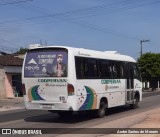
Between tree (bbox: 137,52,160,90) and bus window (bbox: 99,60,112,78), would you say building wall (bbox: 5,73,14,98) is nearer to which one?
tree (bbox: 137,52,160,90)

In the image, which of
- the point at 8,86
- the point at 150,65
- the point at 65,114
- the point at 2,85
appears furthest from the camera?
the point at 150,65

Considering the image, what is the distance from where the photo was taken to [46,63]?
1627 centimetres

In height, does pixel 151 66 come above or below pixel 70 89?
above

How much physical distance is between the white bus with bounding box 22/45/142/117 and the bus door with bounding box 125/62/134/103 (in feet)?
10.0

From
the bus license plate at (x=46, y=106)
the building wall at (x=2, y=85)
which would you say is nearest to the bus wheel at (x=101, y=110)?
the bus license plate at (x=46, y=106)

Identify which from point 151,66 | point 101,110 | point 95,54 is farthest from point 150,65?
point 95,54

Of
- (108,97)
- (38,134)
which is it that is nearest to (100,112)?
(108,97)

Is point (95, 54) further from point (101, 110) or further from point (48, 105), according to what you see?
point (48, 105)

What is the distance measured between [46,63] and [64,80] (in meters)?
1.09

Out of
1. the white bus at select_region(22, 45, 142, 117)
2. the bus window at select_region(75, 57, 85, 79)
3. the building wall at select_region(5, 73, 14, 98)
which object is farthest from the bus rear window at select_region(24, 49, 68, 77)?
the building wall at select_region(5, 73, 14, 98)

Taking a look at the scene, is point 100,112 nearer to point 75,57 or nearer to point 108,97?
point 108,97

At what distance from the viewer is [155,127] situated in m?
13.9

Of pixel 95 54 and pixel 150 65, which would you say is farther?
pixel 150 65

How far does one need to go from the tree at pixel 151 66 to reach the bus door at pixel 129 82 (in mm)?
35254
